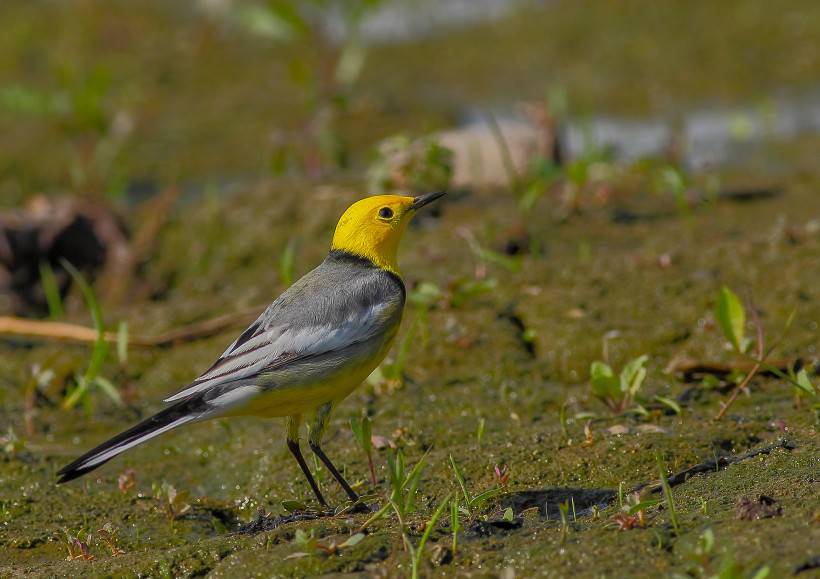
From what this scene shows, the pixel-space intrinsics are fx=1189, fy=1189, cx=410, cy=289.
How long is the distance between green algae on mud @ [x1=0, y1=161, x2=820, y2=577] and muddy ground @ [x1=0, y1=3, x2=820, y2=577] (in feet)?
0.05

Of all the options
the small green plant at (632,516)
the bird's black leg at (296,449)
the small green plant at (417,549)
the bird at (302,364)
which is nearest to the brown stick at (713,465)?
the small green plant at (632,516)

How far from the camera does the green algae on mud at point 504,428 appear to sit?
156 inches

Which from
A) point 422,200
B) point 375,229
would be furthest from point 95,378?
point 422,200

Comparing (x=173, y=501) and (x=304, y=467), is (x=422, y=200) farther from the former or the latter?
(x=173, y=501)

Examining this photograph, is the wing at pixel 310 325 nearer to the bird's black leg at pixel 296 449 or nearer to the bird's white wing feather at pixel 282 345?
the bird's white wing feather at pixel 282 345

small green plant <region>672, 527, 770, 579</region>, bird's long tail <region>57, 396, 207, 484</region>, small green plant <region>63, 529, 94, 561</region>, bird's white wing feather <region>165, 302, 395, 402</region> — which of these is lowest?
small green plant <region>63, 529, 94, 561</region>

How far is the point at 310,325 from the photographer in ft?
16.7

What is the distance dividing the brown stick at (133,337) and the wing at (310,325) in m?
1.44

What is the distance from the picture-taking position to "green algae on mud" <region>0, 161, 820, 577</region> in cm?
396

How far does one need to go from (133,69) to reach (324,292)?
8.06m

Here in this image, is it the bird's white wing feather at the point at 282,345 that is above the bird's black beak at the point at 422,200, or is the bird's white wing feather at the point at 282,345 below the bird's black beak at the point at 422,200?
below

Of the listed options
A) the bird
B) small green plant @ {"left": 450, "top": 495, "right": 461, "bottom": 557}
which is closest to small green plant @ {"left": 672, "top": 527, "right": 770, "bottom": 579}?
small green plant @ {"left": 450, "top": 495, "right": 461, "bottom": 557}

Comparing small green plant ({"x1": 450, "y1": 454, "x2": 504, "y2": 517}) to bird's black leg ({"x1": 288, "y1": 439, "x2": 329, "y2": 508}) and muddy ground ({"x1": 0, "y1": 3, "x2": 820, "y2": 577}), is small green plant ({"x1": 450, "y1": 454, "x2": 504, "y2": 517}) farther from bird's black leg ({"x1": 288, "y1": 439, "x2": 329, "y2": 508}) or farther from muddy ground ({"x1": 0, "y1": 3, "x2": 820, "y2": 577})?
bird's black leg ({"x1": 288, "y1": 439, "x2": 329, "y2": 508})

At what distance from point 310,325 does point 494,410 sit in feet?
3.83
